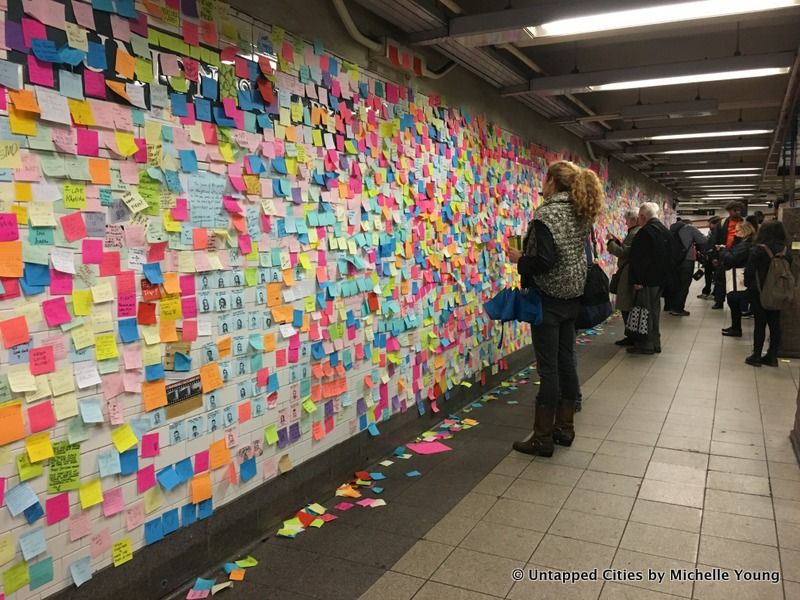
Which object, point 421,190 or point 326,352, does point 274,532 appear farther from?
point 421,190

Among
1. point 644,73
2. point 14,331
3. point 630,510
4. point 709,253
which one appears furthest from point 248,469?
point 709,253

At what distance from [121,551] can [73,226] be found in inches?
44.9

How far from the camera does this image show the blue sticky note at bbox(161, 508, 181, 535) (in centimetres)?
232

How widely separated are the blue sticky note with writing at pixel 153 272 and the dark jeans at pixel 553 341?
7.29 ft

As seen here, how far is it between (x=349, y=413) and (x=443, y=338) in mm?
1259

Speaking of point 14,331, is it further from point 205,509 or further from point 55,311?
point 205,509

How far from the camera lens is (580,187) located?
3.51 metres

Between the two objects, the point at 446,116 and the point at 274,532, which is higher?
the point at 446,116

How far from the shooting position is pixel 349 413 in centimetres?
341

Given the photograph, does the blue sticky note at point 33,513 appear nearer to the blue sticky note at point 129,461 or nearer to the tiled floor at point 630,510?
the blue sticky note at point 129,461

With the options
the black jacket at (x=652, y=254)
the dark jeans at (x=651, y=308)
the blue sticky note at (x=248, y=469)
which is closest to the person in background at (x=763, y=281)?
the black jacket at (x=652, y=254)

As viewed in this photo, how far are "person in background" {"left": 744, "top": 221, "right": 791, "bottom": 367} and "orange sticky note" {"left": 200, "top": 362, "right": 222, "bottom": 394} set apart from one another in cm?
529

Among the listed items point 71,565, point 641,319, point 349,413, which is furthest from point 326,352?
point 641,319

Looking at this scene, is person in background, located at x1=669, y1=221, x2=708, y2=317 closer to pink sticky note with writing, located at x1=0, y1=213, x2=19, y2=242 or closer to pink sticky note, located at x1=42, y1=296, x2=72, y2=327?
pink sticky note, located at x1=42, y1=296, x2=72, y2=327
